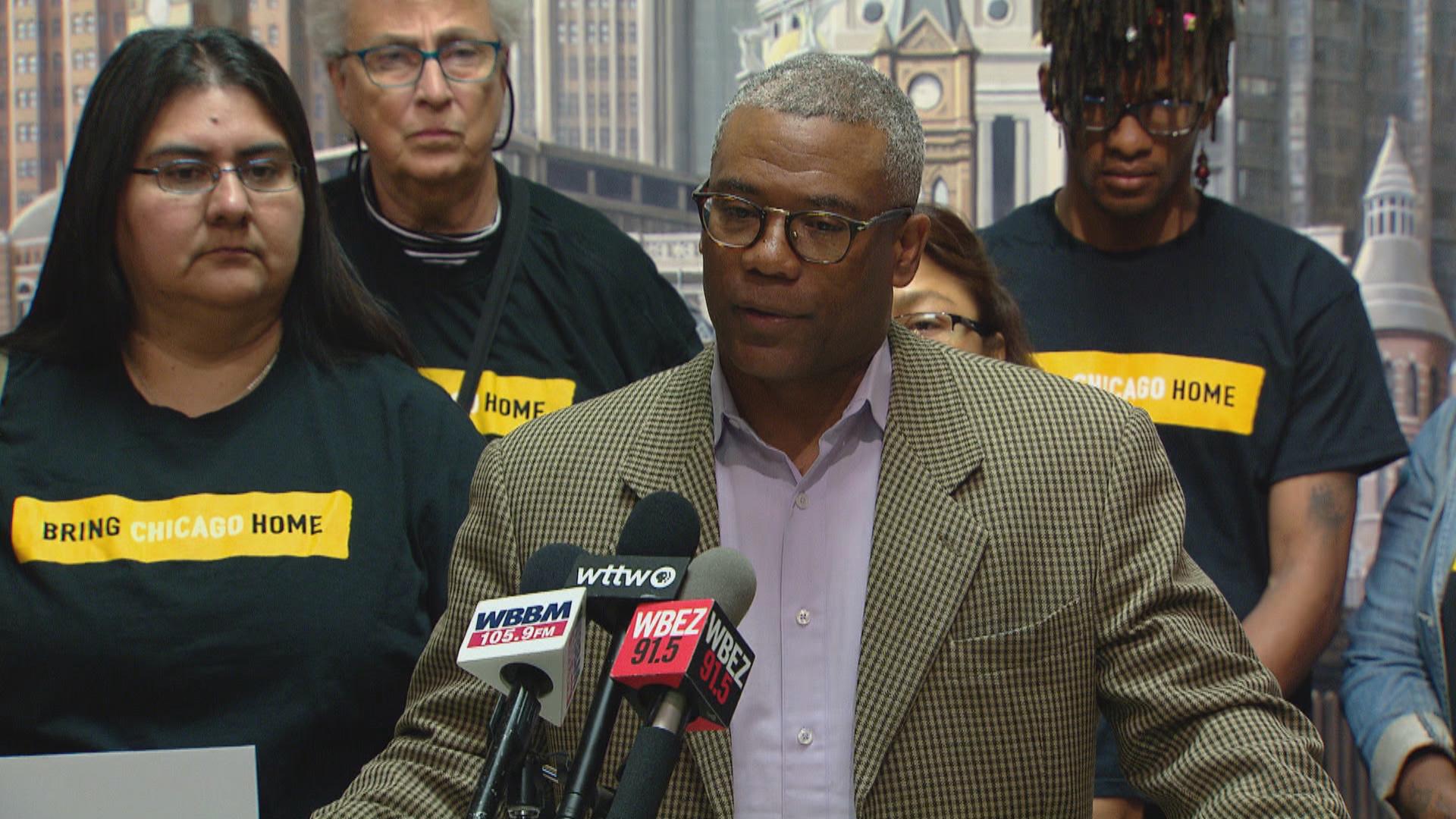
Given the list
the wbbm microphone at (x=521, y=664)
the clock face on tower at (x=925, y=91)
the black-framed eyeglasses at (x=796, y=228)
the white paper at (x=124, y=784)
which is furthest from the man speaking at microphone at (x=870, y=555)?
the clock face on tower at (x=925, y=91)

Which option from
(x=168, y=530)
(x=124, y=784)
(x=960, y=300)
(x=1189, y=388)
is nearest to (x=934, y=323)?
(x=960, y=300)

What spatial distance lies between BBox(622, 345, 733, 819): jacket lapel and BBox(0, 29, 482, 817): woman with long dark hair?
49cm

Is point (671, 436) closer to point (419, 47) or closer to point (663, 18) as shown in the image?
point (419, 47)

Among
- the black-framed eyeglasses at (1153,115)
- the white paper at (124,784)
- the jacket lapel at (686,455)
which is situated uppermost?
the black-framed eyeglasses at (1153,115)

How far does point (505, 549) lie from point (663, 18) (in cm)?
265

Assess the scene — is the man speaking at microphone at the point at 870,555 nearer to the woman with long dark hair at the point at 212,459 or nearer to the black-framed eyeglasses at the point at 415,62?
the woman with long dark hair at the point at 212,459

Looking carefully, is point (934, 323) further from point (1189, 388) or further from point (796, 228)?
point (796, 228)

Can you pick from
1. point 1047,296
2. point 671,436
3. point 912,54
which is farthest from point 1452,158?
point 671,436

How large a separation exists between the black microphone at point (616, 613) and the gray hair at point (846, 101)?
0.64m

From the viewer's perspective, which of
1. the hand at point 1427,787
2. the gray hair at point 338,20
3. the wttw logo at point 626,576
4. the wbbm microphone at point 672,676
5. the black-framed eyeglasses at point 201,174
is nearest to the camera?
the wbbm microphone at point 672,676

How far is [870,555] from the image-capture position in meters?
1.90

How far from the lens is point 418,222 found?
9.54ft

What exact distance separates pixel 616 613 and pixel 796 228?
705mm

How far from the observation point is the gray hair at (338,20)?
9.50ft
